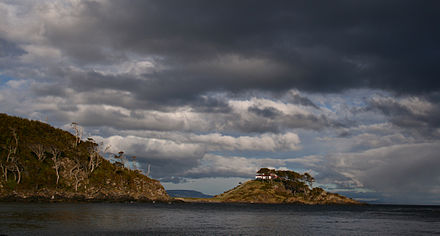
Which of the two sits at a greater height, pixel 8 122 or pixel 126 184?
pixel 8 122

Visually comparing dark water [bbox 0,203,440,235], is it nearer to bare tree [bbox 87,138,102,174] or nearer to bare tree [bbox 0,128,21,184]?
bare tree [bbox 0,128,21,184]

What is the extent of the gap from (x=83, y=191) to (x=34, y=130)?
46.5 m

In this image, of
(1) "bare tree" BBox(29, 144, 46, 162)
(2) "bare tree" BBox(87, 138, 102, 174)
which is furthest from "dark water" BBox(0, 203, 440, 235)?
(2) "bare tree" BBox(87, 138, 102, 174)

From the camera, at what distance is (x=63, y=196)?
145750 mm

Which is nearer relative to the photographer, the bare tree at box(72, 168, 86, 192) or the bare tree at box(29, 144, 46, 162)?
the bare tree at box(29, 144, 46, 162)

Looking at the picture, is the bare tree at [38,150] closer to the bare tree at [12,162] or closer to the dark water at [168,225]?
the bare tree at [12,162]

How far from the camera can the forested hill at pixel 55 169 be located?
14050 cm

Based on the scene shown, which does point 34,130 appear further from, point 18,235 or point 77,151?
point 18,235

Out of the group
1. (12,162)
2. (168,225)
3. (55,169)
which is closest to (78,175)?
(55,169)

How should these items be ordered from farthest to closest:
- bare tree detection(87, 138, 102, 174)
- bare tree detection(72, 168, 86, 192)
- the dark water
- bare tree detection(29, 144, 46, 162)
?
bare tree detection(87, 138, 102, 174) → bare tree detection(72, 168, 86, 192) → bare tree detection(29, 144, 46, 162) → the dark water

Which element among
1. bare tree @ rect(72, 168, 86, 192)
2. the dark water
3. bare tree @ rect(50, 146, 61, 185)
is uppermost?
bare tree @ rect(50, 146, 61, 185)

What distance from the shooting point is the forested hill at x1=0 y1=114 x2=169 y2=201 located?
14050 centimetres

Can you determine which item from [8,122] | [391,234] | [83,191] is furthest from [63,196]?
[391,234]

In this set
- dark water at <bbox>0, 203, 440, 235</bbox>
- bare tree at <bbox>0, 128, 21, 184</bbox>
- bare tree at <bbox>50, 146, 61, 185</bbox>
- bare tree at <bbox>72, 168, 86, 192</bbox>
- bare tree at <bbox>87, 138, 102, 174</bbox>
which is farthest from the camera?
bare tree at <bbox>87, 138, 102, 174</bbox>
